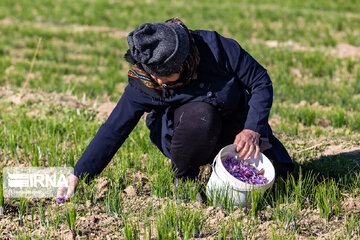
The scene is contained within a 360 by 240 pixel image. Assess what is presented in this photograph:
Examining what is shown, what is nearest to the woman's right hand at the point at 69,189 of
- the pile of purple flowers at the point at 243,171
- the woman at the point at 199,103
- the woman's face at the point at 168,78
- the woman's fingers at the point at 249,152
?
the woman at the point at 199,103

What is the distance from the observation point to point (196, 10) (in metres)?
10.9

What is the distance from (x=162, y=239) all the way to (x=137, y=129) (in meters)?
1.80

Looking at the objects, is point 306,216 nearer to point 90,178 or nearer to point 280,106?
point 90,178

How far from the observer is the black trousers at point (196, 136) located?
2.52 m

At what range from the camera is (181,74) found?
2.38 metres

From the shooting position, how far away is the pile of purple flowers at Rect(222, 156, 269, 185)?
2.50 m

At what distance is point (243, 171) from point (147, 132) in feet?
4.35

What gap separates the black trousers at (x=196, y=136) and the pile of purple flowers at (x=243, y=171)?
0.13 meters

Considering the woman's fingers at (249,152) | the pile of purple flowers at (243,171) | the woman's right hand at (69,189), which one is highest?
the woman's fingers at (249,152)

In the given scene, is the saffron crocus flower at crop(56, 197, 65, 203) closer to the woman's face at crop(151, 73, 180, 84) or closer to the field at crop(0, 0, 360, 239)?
the field at crop(0, 0, 360, 239)

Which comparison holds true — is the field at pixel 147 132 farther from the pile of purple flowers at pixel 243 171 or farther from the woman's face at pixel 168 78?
the woman's face at pixel 168 78

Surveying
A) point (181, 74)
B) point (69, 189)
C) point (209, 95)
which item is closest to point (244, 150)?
point (209, 95)

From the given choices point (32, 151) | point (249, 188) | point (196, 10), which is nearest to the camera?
point (249, 188)

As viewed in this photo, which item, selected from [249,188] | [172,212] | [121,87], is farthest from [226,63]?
[121,87]
